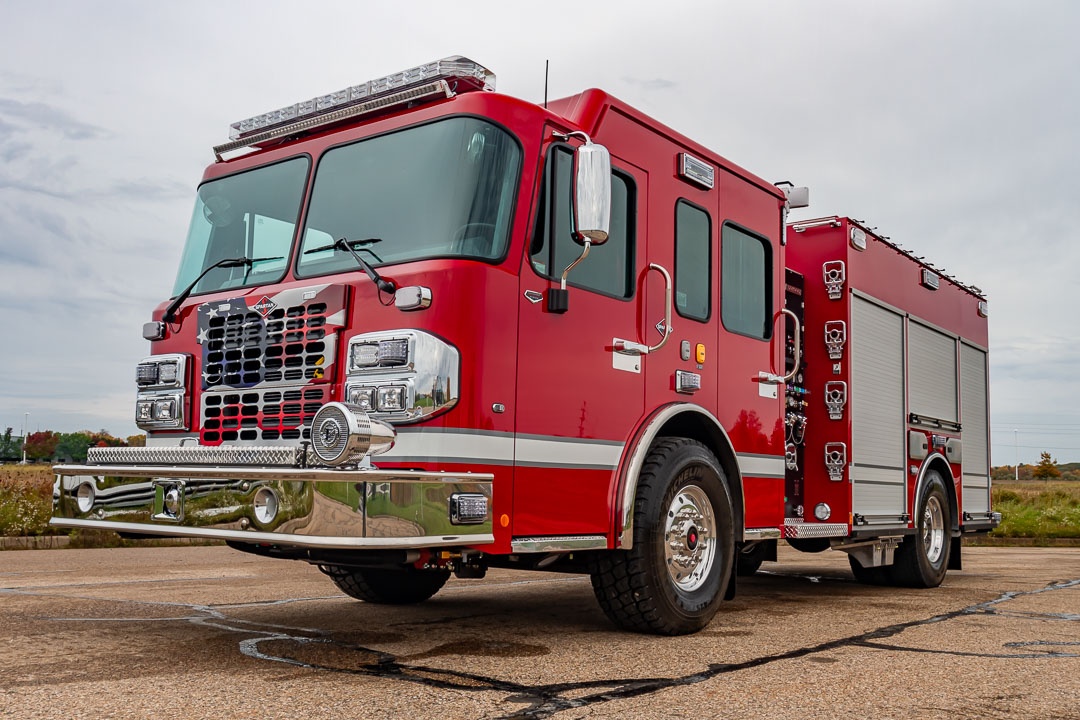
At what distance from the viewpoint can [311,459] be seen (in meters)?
3.96

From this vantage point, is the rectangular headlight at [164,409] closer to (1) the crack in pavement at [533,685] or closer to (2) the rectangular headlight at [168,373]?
(2) the rectangular headlight at [168,373]

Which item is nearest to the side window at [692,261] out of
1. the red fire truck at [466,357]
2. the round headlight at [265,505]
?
the red fire truck at [466,357]

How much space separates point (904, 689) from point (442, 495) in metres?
1.99

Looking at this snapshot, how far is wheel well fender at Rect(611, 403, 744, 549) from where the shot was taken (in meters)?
4.98

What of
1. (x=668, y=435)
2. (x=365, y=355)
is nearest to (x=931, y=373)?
(x=668, y=435)

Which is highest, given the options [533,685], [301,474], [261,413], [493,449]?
[261,413]

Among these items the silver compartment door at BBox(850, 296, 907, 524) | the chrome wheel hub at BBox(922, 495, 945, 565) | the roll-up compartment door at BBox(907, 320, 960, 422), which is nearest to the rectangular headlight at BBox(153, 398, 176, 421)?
the silver compartment door at BBox(850, 296, 907, 524)

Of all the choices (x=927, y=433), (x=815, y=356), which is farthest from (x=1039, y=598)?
(x=815, y=356)

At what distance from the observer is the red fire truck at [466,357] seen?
418cm

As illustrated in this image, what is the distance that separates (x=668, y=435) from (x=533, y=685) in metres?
2.01

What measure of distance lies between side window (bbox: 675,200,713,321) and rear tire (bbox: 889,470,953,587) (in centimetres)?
378

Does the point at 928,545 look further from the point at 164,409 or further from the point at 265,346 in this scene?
the point at 164,409

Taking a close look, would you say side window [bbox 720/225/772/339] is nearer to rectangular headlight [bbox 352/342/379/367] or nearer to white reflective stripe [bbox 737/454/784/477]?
white reflective stripe [bbox 737/454/784/477]

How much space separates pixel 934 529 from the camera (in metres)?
9.27
